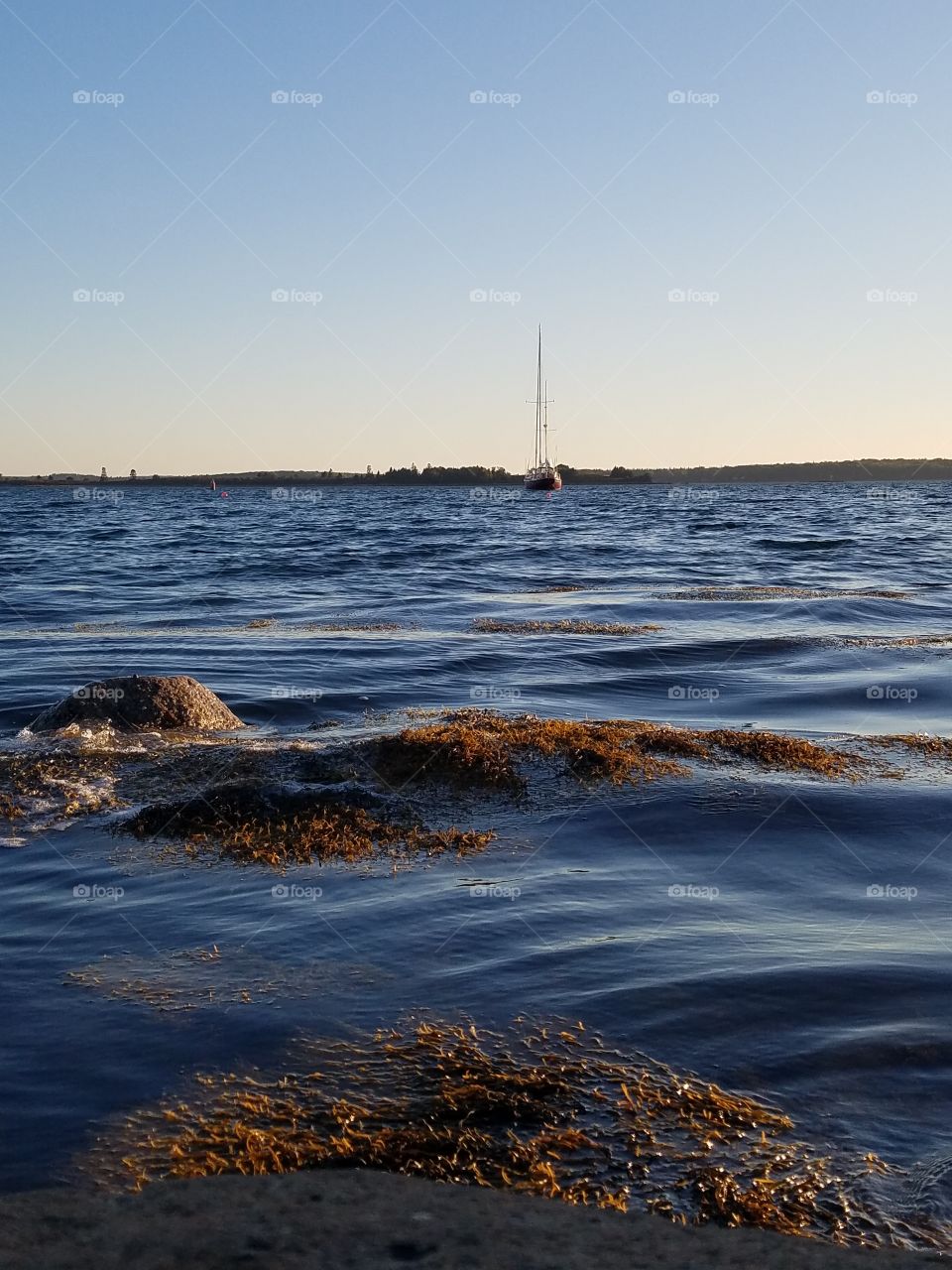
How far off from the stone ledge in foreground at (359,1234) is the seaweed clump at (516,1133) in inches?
3.6

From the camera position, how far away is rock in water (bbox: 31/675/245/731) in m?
10.2

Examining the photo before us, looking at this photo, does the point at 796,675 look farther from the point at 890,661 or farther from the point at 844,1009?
the point at 844,1009

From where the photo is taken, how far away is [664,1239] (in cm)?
308

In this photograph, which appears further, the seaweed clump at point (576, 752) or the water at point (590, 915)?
the seaweed clump at point (576, 752)

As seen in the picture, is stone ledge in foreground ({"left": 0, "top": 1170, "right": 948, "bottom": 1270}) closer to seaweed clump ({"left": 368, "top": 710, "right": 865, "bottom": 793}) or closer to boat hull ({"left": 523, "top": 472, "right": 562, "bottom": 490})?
seaweed clump ({"left": 368, "top": 710, "right": 865, "bottom": 793})

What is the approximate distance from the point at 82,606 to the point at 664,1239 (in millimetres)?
21043

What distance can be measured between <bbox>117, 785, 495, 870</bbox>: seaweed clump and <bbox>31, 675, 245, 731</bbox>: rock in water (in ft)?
9.46

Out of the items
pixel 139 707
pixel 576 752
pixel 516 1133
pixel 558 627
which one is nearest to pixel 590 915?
pixel 516 1133

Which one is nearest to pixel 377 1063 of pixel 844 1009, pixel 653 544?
pixel 844 1009

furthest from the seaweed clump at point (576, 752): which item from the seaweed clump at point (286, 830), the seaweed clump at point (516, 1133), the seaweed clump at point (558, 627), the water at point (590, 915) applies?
the seaweed clump at point (558, 627)

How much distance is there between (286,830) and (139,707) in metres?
3.85

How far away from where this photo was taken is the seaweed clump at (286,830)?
6.69 m

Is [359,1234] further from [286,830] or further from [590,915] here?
[286,830]

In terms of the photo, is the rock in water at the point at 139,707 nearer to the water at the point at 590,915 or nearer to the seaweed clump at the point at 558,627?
the water at the point at 590,915
